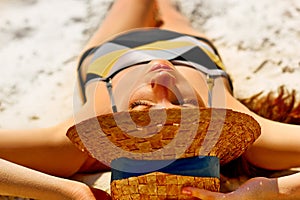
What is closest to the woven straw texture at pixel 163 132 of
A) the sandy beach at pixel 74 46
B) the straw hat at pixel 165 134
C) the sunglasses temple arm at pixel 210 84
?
the straw hat at pixel 165 134

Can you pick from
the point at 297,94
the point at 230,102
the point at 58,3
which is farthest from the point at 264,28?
the point at 58,3

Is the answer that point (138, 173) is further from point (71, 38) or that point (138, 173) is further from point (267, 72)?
point (71, 38)

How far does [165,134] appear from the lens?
84 centimetres

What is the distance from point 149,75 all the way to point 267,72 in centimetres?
57

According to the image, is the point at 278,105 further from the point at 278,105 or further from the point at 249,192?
the point at 249,192

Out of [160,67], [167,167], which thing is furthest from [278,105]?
[167,167]

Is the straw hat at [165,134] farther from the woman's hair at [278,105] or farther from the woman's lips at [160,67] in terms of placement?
the woman's hair at [278,105]

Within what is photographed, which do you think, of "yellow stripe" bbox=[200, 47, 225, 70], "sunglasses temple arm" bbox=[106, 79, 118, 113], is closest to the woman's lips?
"sunglasses temple arm" bbox=[106, 79, 118, 113]

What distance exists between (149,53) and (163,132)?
498mm

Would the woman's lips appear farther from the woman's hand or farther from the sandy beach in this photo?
the sandy beach

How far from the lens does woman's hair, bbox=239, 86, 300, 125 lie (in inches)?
54.5

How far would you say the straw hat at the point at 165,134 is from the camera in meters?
0.83

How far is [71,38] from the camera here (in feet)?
5.80

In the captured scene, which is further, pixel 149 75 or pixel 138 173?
pixel 149 75
